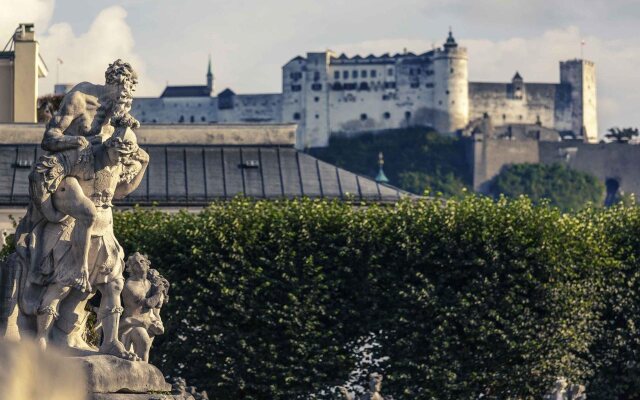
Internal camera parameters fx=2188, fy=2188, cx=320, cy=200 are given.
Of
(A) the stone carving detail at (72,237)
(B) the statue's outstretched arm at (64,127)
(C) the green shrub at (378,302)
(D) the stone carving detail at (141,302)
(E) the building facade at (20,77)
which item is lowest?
(C) the green shrub at (378,302)

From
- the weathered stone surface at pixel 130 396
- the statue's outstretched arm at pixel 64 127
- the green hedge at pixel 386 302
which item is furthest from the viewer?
the green hedge at pixel 386 302

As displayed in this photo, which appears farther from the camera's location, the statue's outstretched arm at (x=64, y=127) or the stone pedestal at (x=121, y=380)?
the statue's outstretched arm at (x=64, y=127)

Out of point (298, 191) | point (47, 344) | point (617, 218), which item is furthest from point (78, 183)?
point (298, 191)

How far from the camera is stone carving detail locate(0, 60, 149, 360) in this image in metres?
20.0

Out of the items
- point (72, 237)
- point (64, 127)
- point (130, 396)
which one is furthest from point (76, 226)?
point (130, 396)

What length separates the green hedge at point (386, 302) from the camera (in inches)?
1863

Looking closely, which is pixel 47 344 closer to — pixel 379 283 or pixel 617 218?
pixel 379 283

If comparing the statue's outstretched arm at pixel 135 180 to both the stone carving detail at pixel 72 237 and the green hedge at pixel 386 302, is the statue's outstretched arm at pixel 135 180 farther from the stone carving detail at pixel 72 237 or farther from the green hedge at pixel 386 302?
the green hedge at pixel 386 302

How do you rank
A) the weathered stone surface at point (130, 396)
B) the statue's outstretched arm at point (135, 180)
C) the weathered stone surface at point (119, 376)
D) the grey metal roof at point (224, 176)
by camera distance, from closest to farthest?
the weathered stone surface at point (130, 396) → the weathered stone surface at point (119, 376) → the statue's outstretched arm at point (135, 180) → the grey metal roof at point (224, 176)

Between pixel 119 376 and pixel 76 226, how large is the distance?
1.56 metres

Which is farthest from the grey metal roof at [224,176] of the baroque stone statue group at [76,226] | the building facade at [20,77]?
the baroque stone statue group at [76,226]

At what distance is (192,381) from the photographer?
1865 inches

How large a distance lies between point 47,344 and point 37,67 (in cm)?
5437

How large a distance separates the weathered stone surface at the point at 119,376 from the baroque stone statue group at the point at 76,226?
197mm
